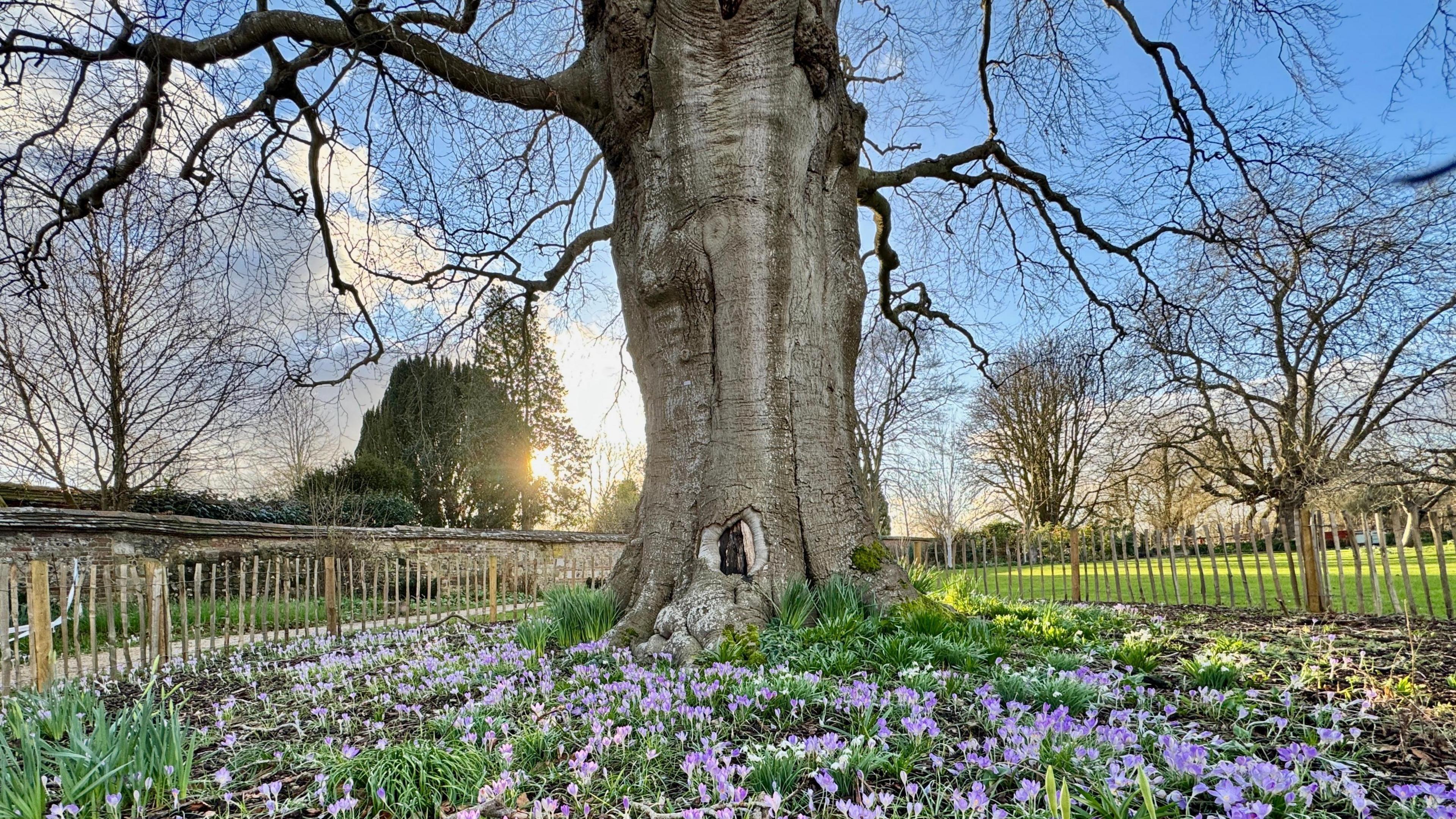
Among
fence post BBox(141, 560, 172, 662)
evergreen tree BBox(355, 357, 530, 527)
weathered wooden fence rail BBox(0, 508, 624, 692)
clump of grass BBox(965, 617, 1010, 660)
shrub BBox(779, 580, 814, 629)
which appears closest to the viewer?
clump of grass BBox(965, 617, 1010, 660)

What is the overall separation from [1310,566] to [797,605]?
714 cm

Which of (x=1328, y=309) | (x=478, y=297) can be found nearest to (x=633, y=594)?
(x=478, y=297)

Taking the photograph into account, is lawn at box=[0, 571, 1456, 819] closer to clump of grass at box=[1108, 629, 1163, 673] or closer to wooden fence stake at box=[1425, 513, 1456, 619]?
clump of grass at box=[1108, 629, 1163, 673]

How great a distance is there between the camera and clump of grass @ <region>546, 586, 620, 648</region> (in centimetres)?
467

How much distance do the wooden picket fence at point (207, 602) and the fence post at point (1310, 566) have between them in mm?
8914

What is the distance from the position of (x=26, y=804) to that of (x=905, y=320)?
1124cm

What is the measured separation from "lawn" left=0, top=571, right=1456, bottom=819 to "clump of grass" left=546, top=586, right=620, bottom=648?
0.37m

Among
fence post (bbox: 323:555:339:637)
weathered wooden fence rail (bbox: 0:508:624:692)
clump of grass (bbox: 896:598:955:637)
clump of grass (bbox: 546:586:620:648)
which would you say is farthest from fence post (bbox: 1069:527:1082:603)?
fence post (bbox: 323:555:339:637)

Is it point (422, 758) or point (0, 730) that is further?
point (0, 730)

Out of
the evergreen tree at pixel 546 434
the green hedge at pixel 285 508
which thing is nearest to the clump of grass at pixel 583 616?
the green hedge at pixel 285 508

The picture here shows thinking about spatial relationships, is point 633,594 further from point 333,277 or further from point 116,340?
point 116,340

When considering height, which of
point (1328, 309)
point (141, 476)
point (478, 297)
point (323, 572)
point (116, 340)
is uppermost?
point (116, 340)

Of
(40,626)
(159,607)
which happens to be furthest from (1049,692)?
(159,607)

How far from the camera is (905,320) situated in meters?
11.7
